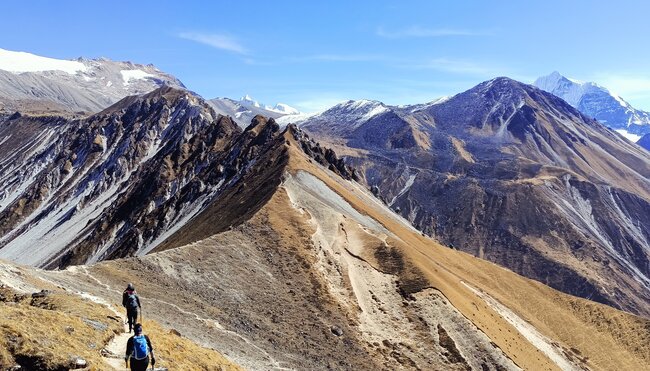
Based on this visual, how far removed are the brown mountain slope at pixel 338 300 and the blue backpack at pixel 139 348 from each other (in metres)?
15.9

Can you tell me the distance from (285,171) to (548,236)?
477 ft

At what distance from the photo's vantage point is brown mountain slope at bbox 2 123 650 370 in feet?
134

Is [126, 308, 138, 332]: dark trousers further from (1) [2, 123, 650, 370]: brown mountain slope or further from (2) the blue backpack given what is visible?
(1) [2, 123, 650, 370]: brown mountain slope

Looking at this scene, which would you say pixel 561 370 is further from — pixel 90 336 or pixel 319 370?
pixel 90 336

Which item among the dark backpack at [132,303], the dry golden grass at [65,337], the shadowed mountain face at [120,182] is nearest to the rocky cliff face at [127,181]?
the shadowed mountain face at [120,182]

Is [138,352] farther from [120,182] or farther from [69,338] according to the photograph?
[120,182]

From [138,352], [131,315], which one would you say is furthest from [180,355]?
[138,352]

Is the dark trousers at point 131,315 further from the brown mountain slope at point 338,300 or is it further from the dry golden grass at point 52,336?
the brown mountain slope at point 338,300

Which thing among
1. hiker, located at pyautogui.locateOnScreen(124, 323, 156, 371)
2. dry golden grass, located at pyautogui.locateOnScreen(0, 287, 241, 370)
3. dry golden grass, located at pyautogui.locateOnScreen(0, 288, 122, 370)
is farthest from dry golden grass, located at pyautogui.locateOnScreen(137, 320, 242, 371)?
hiker, located at pyautogui.locateOnScreen(124, 323, 156, 371)

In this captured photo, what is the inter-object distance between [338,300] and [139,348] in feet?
115

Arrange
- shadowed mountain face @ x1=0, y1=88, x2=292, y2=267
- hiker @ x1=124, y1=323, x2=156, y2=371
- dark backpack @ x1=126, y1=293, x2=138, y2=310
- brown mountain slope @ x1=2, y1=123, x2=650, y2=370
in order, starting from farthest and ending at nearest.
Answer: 1. shadowed mountain face @ x1=0, y1=88, x2=292, y2=267
2. brown mountain slope @ x1=2, y1=123, x2=650, y2=370
3. dark backpack @ x1=126, y1=293, x2=138, y2=310
4. hiker @ x1=124, y1=323, x2=156, y2=371

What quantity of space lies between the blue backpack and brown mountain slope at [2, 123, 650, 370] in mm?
15885

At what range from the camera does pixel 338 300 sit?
166 feet

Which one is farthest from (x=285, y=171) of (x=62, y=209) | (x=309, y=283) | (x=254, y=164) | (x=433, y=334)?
(x=62, y=209)
